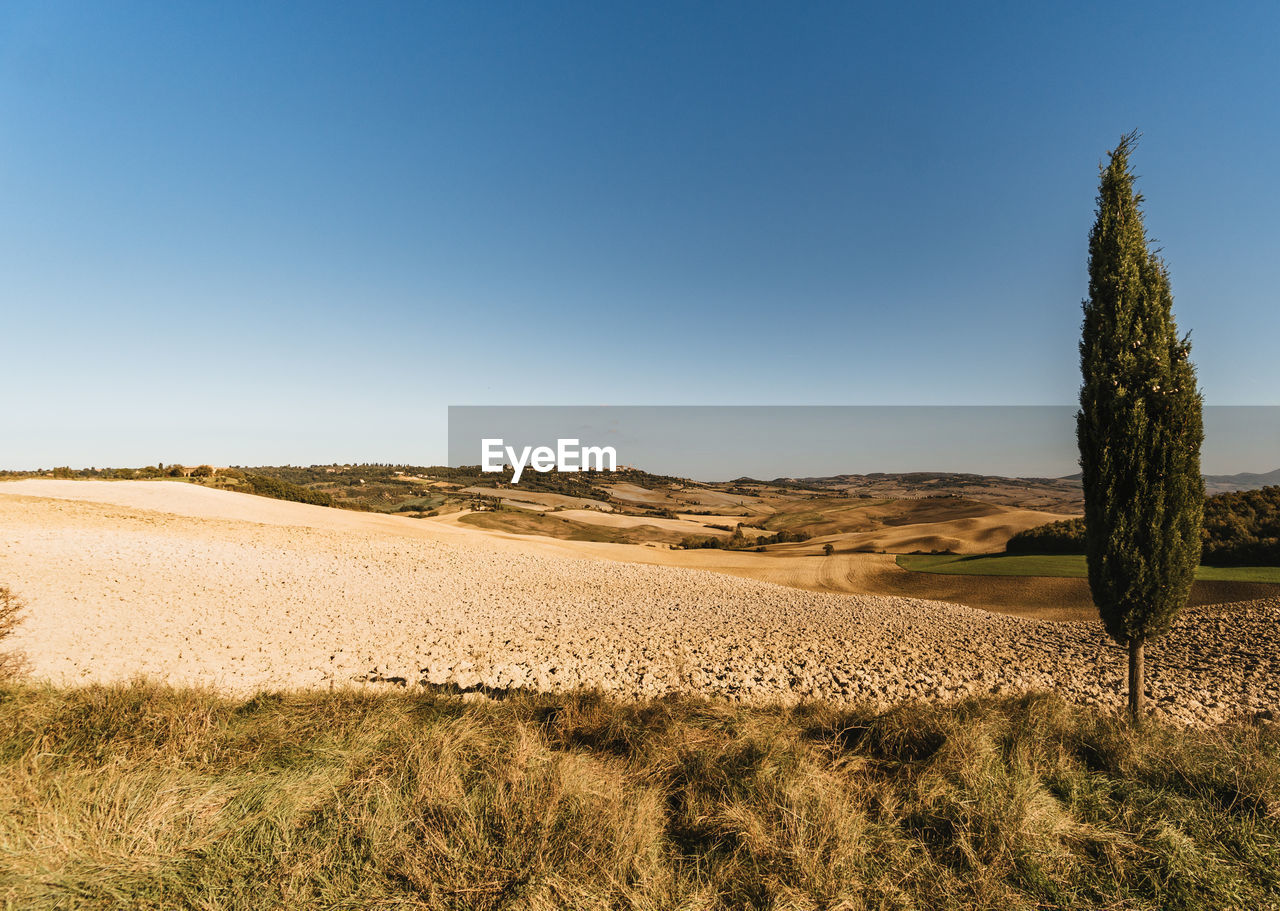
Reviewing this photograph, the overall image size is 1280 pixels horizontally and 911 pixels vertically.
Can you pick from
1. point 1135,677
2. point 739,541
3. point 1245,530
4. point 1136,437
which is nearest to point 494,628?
point 1135,677

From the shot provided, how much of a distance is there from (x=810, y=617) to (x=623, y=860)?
16119 mm

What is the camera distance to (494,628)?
14023mm

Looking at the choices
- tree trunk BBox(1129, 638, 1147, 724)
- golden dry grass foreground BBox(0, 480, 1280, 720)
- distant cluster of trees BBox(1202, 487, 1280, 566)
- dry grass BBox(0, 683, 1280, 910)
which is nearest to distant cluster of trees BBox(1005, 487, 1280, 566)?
distant cluster of trees BBox(1202, 487, 1280, 566)

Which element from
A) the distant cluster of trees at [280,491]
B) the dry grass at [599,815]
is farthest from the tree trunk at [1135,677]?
the distant cluster of trees at [280,491]

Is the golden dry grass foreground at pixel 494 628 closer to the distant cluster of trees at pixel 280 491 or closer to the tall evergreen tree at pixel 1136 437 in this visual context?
the tall evergreen tree at pixel 1136 437

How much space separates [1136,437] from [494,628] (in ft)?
48.4

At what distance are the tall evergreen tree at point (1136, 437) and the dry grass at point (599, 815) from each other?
2.34 meters

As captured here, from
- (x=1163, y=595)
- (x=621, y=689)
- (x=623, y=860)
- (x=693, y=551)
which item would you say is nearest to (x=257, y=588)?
(x=621, y=689)

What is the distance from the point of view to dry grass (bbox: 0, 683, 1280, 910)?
3062mm

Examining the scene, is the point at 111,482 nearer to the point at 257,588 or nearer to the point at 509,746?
the point at 257,588

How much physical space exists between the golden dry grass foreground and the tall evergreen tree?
326 centimetres

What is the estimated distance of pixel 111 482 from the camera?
29.7 meters

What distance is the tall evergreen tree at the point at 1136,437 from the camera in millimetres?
7203

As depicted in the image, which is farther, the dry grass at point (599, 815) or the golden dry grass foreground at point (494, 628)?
the golden dry grass foreground at point (494, 628)
